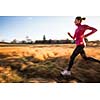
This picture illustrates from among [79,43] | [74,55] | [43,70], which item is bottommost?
[43,70]

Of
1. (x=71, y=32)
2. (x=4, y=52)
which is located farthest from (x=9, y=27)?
(x=71, y=32)

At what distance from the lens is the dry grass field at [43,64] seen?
376 centimetres

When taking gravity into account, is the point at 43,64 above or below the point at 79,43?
below

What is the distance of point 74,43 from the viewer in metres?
3.79

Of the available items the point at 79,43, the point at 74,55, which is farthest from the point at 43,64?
the point at 79,43

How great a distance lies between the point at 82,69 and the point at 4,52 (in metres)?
0.86

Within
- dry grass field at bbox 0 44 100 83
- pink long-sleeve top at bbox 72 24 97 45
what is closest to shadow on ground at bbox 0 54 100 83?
dry grass field at bbox 0 44 100 83

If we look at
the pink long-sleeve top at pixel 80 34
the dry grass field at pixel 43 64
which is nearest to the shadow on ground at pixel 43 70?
the dry grass field at pixel 43 64

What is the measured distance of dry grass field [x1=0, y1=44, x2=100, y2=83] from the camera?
3.76 meters

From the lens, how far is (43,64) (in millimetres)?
3791

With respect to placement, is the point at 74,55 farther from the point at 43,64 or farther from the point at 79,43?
the point at 43,64

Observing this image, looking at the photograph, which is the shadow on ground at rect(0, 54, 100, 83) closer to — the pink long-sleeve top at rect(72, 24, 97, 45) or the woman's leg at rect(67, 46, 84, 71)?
the woman's leg at rect(67, 46, 84, 71)
